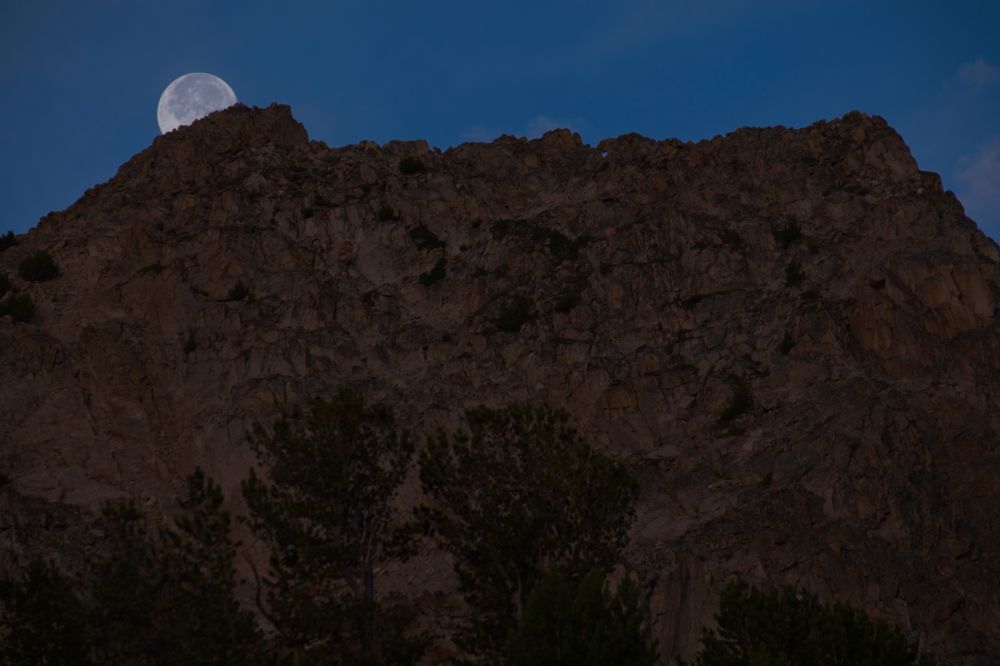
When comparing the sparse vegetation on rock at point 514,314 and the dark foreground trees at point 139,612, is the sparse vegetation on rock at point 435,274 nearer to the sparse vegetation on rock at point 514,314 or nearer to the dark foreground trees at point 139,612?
the sparse vegetation on rock at point 514,314

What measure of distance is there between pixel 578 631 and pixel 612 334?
82.7 ft

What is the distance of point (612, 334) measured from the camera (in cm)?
5022

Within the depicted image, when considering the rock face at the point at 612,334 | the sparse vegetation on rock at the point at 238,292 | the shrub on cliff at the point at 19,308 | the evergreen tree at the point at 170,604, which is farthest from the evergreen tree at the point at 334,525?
the shrub on cliff at the point at 19,308

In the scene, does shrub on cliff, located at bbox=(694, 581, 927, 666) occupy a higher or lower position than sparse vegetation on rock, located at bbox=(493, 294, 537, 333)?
lower

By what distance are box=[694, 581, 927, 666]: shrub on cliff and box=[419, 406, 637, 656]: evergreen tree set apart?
3.32 meters

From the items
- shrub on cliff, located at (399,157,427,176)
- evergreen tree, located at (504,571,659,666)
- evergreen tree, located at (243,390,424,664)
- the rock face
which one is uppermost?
shrub on cliff, located at (399,157,427,176)

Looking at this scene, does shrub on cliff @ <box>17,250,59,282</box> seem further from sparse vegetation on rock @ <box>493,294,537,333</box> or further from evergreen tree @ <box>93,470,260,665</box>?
evergreen tree @ <box>93,470,260,665</box>

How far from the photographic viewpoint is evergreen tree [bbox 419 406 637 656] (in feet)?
103

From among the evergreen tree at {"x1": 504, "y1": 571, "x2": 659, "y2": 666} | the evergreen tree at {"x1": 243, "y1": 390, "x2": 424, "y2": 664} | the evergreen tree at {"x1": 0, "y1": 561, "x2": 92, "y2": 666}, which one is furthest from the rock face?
the evergreen tree at {"x1": 0, "y1": 561, "x2": 92, "y2": 666}

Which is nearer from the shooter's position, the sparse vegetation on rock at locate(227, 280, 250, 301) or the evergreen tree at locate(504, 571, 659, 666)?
the evergreen tree at locate(504, 571, 659, 666)

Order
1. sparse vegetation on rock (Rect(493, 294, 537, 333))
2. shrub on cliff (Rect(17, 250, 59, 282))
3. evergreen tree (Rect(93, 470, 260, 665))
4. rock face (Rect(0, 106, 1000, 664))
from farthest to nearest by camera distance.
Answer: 1. shrub on cliff (Rect(17, 250, 59, 282))
2. sparse vegetation on rock (Rect(493, 294, 537, 333))
3. rock face (Rect(0, 106, 1000, 664))
4. evergreen tree (Rect(93, 470, 260, 665))

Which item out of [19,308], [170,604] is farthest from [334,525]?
[19,308]

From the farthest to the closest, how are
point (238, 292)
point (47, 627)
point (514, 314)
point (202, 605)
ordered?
1. point (238, 292)
2. point (514, 314)
3. point (47, 627)
4. point (202, 605)

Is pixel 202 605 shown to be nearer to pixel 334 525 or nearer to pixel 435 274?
pixel 334 525
